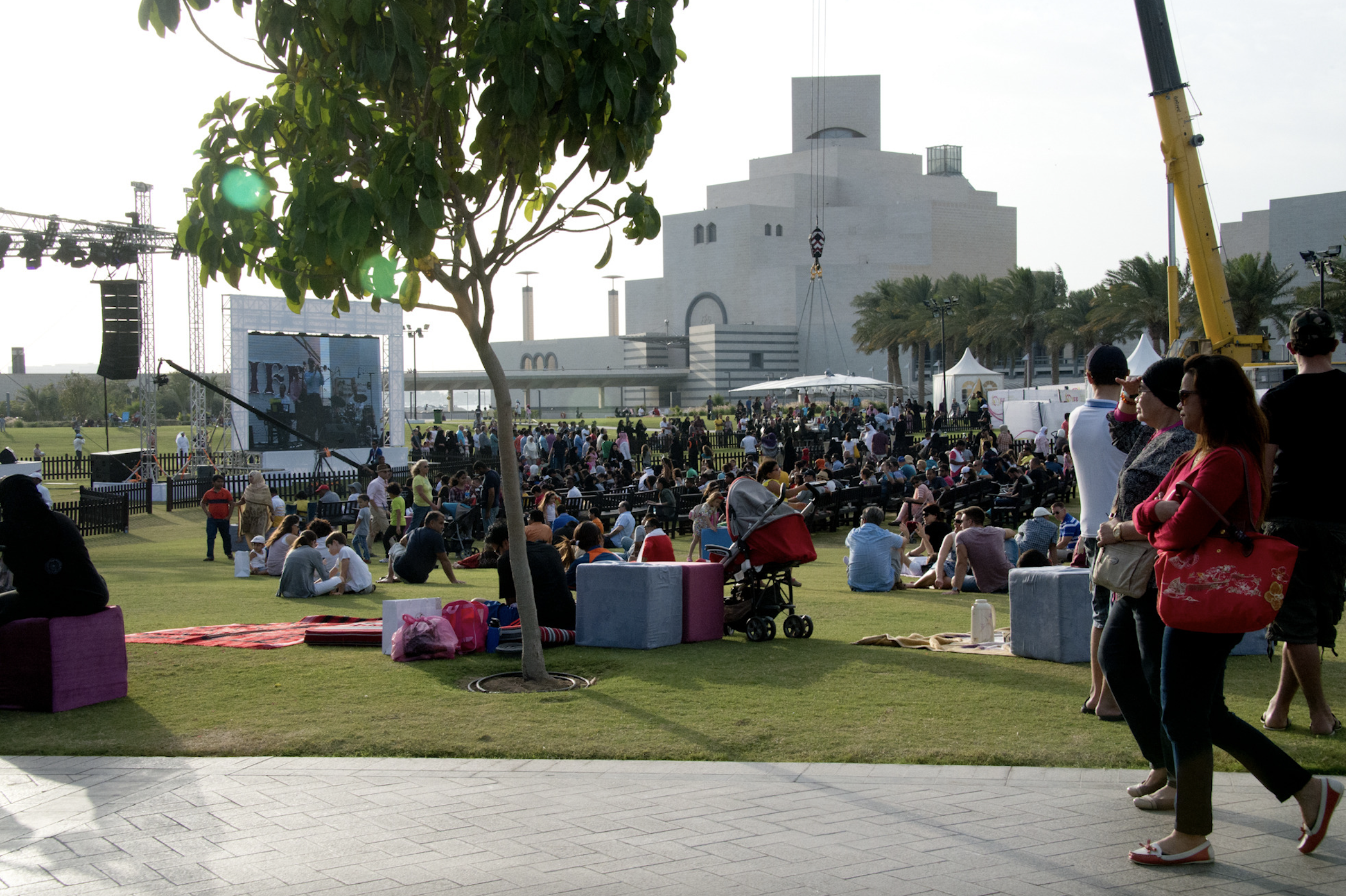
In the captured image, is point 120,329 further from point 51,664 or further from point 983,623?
point 983,623

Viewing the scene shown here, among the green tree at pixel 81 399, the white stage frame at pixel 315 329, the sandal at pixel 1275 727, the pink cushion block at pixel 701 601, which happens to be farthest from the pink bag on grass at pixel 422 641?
the green tree at pixel 81 399

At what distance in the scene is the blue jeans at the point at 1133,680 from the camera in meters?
4.27

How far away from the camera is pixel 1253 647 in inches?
288

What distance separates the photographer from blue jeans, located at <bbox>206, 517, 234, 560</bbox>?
17.6 meters

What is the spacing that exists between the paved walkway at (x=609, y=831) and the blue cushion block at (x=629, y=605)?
9.48 ft

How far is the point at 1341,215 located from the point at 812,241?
36105 millimetres

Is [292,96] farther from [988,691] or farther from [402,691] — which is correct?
[988,691]

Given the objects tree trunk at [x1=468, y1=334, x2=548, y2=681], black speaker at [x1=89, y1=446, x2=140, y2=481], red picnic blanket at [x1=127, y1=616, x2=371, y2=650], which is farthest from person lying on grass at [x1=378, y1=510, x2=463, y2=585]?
black speaker at [x1=89, y1=446, x2=140, y2=481]

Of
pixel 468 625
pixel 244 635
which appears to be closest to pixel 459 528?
pixel 244 635

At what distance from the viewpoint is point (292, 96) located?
6.85 m

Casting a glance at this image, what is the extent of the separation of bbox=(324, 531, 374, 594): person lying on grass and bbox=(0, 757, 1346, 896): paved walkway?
7.23 meters

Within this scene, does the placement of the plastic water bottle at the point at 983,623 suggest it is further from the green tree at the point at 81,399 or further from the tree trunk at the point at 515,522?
the green tree at the point at 81,399

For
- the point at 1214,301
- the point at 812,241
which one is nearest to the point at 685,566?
the point at 1214,301

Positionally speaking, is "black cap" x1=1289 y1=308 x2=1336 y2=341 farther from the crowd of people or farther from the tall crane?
the tall crane
